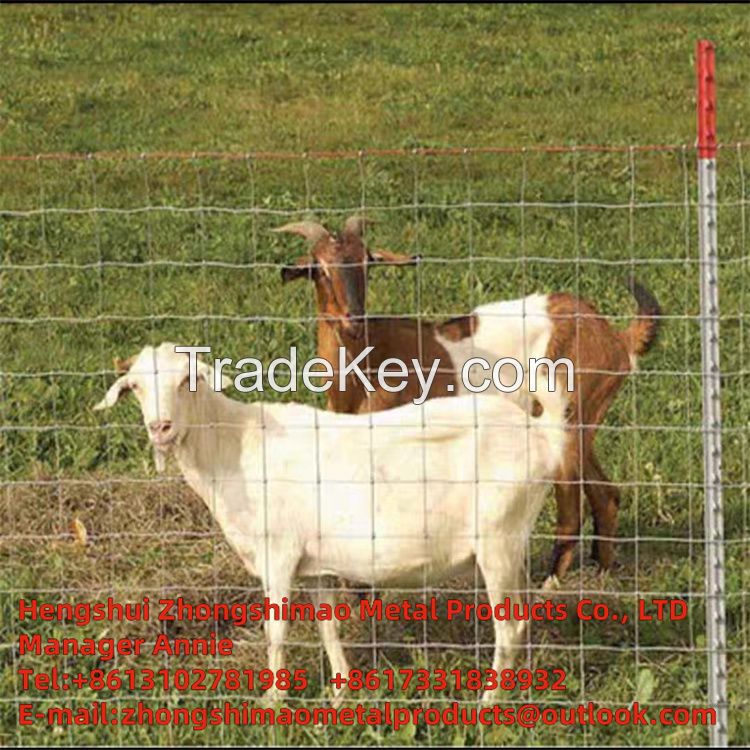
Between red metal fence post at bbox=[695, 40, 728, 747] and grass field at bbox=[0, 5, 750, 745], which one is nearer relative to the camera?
red metal fence post at bbox=[695, 40, 728, 747]

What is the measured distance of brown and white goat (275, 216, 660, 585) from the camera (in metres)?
Result: 9.23

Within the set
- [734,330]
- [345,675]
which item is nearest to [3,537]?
[345,675]

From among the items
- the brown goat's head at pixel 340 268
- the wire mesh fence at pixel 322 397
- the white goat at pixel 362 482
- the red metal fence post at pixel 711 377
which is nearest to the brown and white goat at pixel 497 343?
the brown goat's head at pixel 340 268

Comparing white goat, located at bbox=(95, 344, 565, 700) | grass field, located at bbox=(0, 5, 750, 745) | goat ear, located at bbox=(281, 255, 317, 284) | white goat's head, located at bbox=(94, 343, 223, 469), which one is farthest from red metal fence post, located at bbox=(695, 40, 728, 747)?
goat ear, located at bbox=(281, 255, 317, 284)

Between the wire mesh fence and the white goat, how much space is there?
8.4 inches

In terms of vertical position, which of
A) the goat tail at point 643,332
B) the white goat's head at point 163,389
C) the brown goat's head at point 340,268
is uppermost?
the brown goat's head at point 340,268

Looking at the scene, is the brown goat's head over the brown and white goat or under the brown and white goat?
over

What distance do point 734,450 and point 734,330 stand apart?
6.58 ft

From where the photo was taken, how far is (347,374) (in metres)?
9.31

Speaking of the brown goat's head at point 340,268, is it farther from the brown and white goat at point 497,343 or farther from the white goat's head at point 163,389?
the white goat's head at point 163,389

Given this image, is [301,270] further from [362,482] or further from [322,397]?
[362,482]

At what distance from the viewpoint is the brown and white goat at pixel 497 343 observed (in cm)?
923

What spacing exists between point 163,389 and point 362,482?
757 millimetres

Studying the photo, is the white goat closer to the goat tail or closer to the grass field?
the grass field
